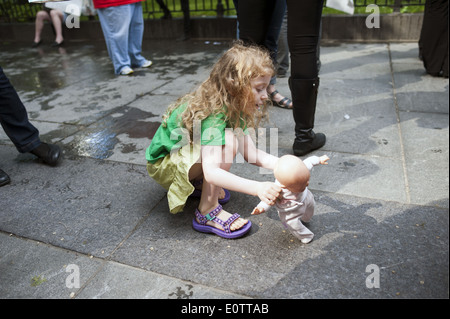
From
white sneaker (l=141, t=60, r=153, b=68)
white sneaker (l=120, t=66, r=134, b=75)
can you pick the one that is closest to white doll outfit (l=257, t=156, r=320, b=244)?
white sneaker (l=120, t=66, r=134, b=75)

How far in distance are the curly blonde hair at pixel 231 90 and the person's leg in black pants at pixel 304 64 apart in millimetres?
596

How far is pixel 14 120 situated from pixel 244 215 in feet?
5.68

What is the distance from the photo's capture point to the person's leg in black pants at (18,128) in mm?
2465

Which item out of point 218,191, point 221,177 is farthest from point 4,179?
point 221,177

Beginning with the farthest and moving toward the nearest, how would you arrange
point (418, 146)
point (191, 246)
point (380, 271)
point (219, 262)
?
point (418, 146), point (191, 246), point (219, 262), point (380, 271)

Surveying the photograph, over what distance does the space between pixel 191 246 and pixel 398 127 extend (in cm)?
204

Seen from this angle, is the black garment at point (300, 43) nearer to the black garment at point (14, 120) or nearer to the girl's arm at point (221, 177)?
the girl's arm at point (221, 177)

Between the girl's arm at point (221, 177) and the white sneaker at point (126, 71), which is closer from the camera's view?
the girl's arm at point (221, 177)

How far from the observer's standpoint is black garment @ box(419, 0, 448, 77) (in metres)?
3.84

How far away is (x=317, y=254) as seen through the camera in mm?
1711

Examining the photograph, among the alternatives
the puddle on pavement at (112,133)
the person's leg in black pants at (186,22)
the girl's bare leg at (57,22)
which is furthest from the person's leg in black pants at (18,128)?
the girl's bare leg at (57,22)

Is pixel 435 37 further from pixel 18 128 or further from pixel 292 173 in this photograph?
pixel 18 128
